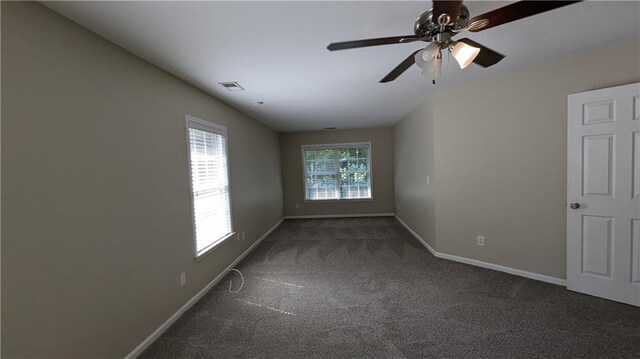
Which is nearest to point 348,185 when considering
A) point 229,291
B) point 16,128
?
point 229,291

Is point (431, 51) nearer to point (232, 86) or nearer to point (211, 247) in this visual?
point (232, 86)

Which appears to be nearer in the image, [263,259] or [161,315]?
[161,315]

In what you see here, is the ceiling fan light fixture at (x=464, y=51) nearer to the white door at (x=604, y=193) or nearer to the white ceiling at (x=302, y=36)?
the white ceiling at (x=302, y=36)

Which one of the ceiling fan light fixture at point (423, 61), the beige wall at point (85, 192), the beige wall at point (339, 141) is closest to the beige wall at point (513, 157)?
the ceiling fan light fixture at point (423, 61)

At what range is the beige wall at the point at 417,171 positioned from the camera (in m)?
3.60

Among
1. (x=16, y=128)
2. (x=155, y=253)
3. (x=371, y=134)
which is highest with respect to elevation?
(x=371, y=134)

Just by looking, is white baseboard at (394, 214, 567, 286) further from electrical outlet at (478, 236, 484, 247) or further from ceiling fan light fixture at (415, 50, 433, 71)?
ceiling fan light fixture at (415, 50, 433, 71)

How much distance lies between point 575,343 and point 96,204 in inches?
133

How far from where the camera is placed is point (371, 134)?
6152 mm

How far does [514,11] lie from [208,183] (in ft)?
9.77

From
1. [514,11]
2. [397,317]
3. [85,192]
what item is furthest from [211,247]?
[514,11]

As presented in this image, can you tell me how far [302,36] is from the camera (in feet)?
5.71

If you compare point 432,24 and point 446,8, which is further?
point 432,24

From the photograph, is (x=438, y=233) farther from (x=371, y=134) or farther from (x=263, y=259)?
(x=371, y=134)
